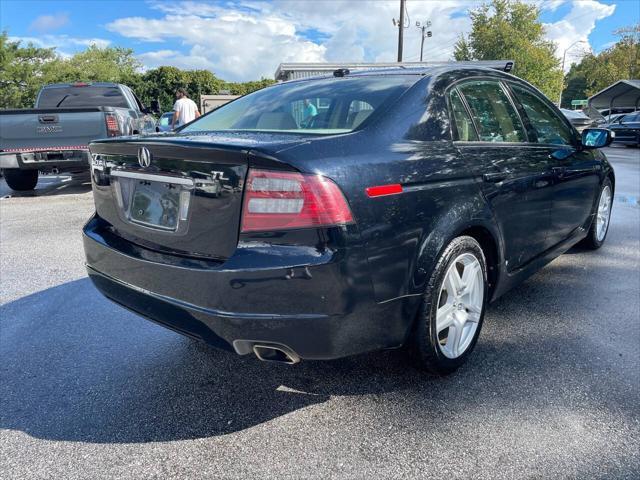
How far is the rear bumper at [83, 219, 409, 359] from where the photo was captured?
5.95 feet

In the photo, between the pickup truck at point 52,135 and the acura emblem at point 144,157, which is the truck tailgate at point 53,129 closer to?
the pickup truck at point 52,135

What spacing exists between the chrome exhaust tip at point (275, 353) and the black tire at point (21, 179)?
8.57m

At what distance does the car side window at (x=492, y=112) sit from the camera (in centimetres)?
274

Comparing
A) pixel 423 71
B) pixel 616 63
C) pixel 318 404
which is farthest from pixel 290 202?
pixel 616 63

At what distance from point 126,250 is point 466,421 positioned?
176cm

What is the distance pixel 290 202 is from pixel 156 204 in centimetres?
73

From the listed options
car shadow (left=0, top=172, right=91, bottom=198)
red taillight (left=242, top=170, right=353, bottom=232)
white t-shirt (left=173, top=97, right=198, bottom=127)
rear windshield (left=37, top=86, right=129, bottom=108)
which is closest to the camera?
red taillight (left=242, top=170, right=353, bottom=232)

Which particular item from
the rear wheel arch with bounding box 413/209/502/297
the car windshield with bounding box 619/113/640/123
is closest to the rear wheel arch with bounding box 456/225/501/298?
the rear wheel arch with bounding box 413/209/502/297

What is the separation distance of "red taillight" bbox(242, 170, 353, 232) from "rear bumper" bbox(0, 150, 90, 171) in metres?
6.78

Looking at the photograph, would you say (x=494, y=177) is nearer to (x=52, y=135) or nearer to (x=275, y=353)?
(x=275, y=353)

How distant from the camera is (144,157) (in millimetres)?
2189

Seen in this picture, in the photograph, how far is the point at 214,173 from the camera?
1931 mm

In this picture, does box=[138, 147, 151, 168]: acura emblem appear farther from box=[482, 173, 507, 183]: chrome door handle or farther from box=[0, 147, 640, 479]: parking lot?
box=[482, 173, 507, 183]: chrome door handle

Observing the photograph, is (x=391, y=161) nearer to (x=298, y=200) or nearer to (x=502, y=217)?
(x=298, y=200)
